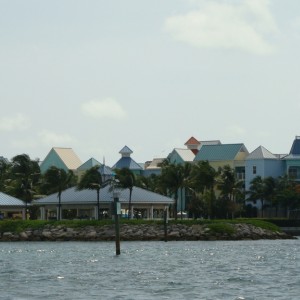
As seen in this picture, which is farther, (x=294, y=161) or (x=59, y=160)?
(x=59, y=160)

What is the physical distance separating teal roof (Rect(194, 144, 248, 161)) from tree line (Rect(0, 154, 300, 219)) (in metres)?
7.54

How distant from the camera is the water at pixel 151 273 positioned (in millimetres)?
51656

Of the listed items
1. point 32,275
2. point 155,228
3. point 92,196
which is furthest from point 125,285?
point 92,196

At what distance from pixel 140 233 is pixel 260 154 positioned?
178 feet

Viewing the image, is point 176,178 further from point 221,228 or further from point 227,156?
point 227,156

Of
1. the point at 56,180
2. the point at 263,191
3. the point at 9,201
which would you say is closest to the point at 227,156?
the point at 263,191

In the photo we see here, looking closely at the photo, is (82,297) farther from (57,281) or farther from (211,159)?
(211,159)

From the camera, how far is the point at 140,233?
116 meters

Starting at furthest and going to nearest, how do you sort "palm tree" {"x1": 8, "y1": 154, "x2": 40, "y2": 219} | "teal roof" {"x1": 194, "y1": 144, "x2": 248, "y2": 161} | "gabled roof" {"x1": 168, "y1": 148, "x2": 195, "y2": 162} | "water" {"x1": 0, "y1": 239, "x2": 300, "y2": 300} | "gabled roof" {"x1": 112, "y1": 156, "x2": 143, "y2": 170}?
"gabled roof" {"x1": 112, "y1": 156, "x2": 143, "y2": 170} → "gabled roof" {"x1": 168, "y1": 148, "x2": 195, "y2": 162} → "teal roof" {"x1": 194, "y1": 144, "x2": 248, "y2": 161} → "palm tree" {"x1": 8, "y1": 154, "x2": 40, "y2": 219} → "water" {"x1": 0, "y1": 239, "x2": 300, "y2": 300}

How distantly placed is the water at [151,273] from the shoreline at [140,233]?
22.8 metres

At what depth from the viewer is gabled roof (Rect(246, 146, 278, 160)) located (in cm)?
16691

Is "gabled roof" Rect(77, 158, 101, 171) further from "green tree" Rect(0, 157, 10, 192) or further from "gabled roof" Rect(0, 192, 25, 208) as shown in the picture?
"gabled roof" Rect(0, 192, 25, 208)

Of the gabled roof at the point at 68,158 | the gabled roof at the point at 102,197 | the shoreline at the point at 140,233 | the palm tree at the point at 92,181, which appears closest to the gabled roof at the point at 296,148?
the gabled roof at the point at 102,197

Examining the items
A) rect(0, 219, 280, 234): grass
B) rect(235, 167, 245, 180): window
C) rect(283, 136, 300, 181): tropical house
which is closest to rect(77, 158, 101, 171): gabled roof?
Result: rect(235, 167, 245, 180): window
